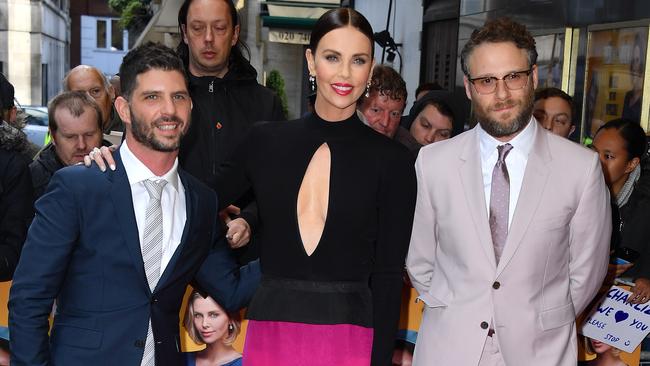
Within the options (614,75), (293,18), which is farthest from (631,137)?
(293,18)

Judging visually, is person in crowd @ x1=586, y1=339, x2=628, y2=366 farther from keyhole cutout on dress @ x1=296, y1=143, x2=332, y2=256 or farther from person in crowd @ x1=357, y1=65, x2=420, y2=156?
keyhole cutout on dress @ x1=296, y1=143, x2=332, y2=256

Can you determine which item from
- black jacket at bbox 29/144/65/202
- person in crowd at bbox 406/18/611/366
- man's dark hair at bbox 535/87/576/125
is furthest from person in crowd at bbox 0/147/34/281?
man's dark hair at bbox 535/87/576/125

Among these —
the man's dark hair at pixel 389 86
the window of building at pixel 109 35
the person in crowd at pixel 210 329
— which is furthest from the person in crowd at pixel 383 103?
the window of building at pixel 109 35

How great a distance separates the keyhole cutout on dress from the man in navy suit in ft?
1.31

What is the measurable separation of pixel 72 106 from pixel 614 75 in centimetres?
444

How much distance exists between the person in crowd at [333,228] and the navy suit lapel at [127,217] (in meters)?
0.47

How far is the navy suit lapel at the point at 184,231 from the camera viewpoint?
3.02 metres

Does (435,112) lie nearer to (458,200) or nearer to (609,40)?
(609,40)

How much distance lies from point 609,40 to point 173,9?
214 inches

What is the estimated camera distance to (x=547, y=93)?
5992 mm

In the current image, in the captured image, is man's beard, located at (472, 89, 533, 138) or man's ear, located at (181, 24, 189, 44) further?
man's ear, located at (181, 24, 189, 44)

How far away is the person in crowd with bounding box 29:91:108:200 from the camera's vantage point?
16.3 feet

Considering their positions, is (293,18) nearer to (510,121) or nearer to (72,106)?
(72,106)

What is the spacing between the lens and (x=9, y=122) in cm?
457
